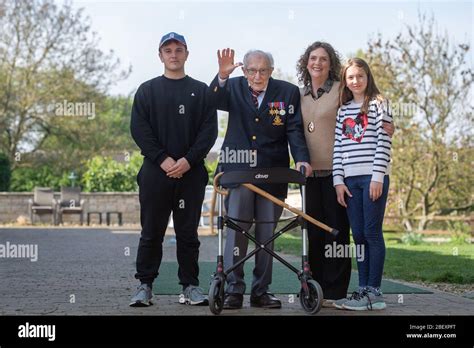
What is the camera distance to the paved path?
711 centimetres

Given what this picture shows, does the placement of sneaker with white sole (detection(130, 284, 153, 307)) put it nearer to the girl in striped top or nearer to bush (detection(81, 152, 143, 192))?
the girl in striped top

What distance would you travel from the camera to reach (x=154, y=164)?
24.3 ft

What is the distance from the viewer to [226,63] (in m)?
7.17

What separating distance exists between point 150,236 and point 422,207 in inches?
774

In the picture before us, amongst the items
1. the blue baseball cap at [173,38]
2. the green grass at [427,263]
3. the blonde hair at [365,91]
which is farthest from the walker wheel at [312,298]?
the green grass at [427,263]

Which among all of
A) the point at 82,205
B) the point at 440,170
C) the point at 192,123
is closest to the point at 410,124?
the point at 440,170

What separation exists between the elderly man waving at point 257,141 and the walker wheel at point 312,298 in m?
0.44

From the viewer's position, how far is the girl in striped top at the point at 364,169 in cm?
715

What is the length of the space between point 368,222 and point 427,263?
612cm

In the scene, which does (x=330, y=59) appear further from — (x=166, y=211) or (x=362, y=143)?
(x=166, y=211)

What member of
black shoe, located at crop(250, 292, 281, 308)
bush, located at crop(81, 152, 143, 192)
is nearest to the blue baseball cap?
black shoe, located at crop(250, 292, 281, 308)

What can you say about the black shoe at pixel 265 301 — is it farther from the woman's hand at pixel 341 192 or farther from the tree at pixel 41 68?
the tree at pixel 41 68

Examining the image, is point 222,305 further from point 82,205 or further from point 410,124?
point 82,205
